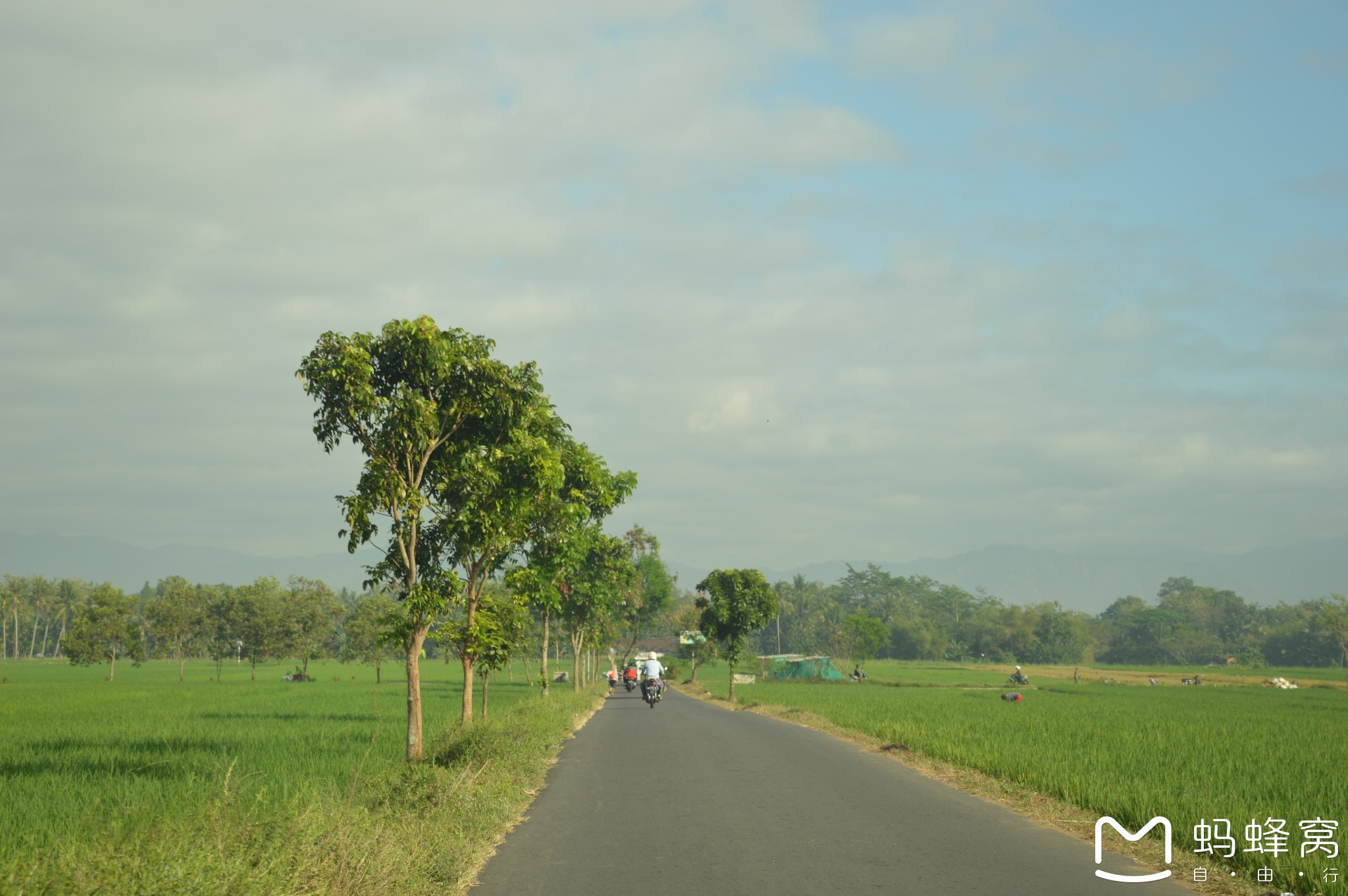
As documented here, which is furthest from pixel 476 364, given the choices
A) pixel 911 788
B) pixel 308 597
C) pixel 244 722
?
pixel 308 597

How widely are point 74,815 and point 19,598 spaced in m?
161

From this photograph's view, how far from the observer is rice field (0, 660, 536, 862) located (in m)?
10.9

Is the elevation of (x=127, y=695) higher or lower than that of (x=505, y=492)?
lower

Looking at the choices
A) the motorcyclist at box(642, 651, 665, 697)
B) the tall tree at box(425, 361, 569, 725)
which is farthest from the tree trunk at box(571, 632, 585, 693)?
the tall tree at box(425, 361, 569, 725)

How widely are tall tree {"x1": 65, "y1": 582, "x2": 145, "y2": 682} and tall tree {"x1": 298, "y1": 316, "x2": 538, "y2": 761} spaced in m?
61.1

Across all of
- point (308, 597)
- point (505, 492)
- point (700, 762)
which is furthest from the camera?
point (308, 597)

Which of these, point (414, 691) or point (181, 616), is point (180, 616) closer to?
point (181, 616)

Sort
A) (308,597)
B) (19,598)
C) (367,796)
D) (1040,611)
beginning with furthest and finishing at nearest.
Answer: (1040,611)
(19,598)
(308,597)
(367,796)

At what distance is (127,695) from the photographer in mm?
45594

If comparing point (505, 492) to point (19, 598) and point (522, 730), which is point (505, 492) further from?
point (19, 598)

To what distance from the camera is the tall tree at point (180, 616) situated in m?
74.4

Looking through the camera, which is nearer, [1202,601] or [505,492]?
[505,492]

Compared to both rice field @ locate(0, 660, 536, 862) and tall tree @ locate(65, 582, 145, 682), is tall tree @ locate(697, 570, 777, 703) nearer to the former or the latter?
rice field @ locate(0, 660, 536, 862)

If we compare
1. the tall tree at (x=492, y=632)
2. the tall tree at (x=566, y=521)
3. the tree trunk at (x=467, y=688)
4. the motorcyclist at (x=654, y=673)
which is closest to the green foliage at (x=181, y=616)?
the motorcyclist at (x=654, y=673)
